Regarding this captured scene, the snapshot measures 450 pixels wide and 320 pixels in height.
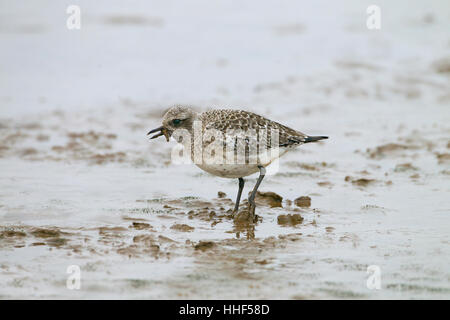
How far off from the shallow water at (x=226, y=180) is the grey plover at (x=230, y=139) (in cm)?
61

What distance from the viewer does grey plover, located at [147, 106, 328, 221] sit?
8.57 m

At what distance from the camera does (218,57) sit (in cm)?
1847


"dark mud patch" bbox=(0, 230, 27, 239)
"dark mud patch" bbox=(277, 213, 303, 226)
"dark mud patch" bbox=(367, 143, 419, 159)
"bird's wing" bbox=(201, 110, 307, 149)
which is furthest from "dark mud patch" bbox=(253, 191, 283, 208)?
"dark mud patch" bbox=(0, 230, 27, 239)

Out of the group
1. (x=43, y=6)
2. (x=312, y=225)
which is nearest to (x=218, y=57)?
(x=43, y=6)

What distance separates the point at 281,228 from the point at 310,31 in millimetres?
13311

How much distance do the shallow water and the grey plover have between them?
1.99 feet

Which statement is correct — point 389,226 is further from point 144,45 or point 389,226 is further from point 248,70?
point 144,45

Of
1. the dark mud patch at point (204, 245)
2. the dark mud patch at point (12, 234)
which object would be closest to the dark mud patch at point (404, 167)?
the dark mud patch at point (204, 245)

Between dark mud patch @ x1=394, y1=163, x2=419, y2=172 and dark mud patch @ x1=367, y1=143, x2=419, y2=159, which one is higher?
dark mud patch @ x1=367, y1=143, x2=419, y2=159

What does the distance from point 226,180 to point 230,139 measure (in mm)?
2027

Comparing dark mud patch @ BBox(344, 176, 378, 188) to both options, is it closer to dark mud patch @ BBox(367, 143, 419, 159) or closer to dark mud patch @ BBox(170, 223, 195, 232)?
dark mud patch @ BBox(367, 143, 419, 159)

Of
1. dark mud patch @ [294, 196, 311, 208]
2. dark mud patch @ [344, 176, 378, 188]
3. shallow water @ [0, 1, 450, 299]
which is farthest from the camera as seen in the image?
dark mud patch @ [344, 176, 378, 188]
